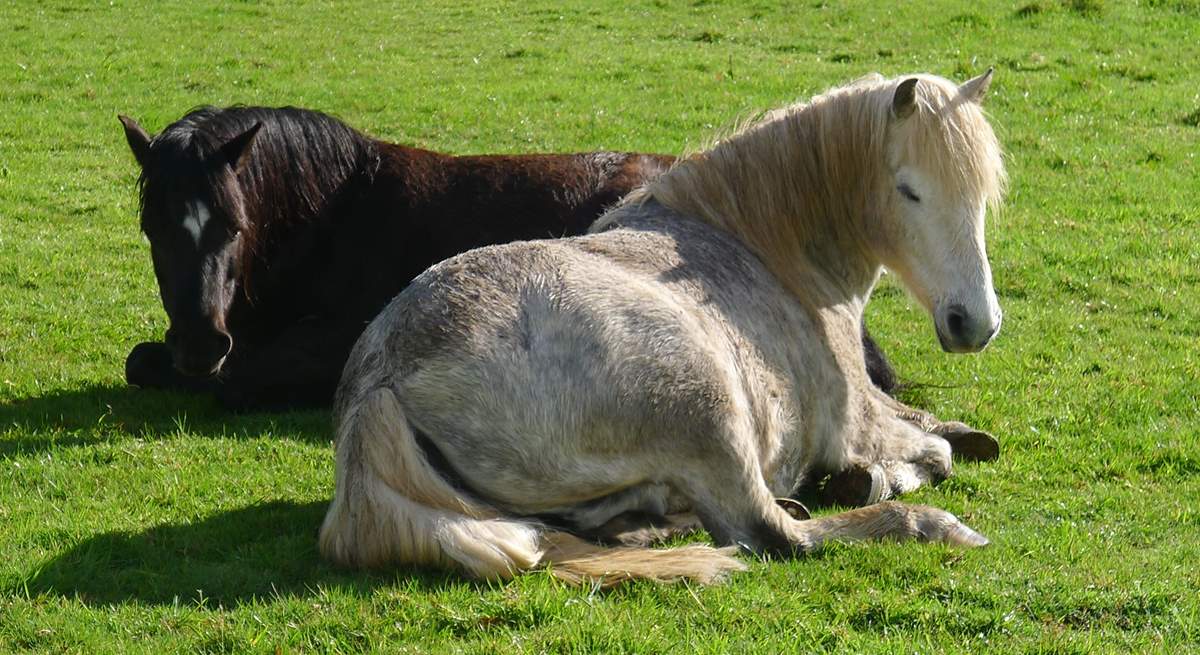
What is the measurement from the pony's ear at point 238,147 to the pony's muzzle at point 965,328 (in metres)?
4.09

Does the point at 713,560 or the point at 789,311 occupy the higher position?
the point at 789,311

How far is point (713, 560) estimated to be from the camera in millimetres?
5527

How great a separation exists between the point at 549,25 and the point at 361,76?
4145mm


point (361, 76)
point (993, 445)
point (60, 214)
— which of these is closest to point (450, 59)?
point (361, 76)

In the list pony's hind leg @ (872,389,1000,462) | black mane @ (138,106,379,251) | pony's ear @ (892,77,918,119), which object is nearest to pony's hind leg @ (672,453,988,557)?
pony's hind leg @ (872,389,1000,462)

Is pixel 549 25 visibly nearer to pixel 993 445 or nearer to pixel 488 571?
pixel 993 445

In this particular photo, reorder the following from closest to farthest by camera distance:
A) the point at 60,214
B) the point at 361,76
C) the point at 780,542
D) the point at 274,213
→ 1. the point at 780,542
2. the point at 274,213
3. the point at 60,214
4. the point at 361,76

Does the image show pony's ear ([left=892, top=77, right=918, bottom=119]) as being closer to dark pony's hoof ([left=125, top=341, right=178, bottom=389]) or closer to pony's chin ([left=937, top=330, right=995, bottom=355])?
pony's chin ([left=937, top=330, right=995, bottom=355])

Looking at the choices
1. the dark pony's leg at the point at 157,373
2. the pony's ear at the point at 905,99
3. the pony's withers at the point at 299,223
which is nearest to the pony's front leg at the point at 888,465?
the pony's ear at the point at 905,99

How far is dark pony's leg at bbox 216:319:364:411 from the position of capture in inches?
329

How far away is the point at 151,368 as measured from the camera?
28.6 feet

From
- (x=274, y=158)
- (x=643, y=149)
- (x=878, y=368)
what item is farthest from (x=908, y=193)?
(x=643, y=149)

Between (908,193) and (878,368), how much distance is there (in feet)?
7.13

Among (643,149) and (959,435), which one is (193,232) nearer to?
(959,435)
